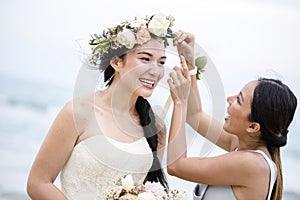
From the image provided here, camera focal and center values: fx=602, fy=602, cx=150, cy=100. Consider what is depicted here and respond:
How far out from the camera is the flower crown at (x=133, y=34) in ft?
7.50

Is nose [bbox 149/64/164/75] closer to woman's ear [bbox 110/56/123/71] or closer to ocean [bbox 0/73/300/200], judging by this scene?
woman's ear [bbox 110/56/123/71]

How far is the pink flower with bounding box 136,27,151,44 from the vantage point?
7.52 feet

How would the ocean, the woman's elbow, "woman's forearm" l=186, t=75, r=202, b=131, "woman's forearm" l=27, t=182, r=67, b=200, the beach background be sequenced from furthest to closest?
the ocean
the beach background
"woman's forearm" l=186, t=75, r=202, b=131
"woman's forearm" l=27, t=182, r=67, b=200
the woman's elbow

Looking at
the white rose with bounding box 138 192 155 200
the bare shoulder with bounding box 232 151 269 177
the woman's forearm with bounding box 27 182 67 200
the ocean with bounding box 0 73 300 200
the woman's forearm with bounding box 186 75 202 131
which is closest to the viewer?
the white rose with bounding box 138 192 155 200

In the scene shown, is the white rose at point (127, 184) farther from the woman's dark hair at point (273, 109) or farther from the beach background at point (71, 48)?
the beach background at point (71, 48)

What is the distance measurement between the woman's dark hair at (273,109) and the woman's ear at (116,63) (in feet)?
1.84

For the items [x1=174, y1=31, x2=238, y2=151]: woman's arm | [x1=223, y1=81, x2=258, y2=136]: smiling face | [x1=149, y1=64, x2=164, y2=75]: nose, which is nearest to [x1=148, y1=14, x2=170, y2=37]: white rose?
[x1=149, y1=64, x2=164, y2=75]: nose

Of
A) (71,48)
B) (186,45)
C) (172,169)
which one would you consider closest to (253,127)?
(172,169)

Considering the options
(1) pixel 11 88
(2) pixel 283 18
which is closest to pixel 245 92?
(2) pixel 283 18

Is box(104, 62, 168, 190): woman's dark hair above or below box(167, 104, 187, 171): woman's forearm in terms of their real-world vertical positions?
below

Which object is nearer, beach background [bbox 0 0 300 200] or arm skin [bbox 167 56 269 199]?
arm skin [bbox 167 56 269 199]

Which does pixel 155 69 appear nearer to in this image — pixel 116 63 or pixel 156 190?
pixel 116 63

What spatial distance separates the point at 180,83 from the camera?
215 centimetres

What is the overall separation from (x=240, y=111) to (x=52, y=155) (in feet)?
2.36
